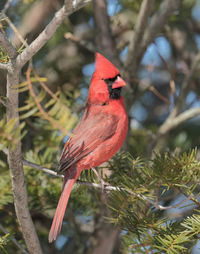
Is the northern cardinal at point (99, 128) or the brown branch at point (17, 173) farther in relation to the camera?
the northern cardinal at point (99, 128)

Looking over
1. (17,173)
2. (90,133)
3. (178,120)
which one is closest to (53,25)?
(17,173)

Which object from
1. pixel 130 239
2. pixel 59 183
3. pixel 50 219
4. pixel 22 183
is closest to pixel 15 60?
pixel 22 183

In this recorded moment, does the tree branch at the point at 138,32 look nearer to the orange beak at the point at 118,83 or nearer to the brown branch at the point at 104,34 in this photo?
the brown branch at the point at 104,34

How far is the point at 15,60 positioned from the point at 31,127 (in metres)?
0.83

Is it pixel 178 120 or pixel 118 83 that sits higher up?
pixel 118 83

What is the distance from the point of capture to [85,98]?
2.02 metres

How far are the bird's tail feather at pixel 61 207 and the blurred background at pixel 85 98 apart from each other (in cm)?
9

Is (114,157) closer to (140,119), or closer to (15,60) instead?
(15,60)

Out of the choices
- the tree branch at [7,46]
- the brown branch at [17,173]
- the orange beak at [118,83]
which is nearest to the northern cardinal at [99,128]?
the orange beak at [118,83]

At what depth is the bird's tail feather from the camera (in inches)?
50.8

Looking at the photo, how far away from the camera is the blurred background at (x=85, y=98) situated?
1.39 metres

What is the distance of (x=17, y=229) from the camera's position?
147cm

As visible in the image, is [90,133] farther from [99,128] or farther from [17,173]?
[17,173]

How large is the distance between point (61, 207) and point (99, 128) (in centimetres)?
42
